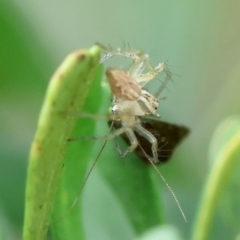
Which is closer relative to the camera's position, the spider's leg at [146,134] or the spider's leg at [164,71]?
the spider's leg at [146,134]

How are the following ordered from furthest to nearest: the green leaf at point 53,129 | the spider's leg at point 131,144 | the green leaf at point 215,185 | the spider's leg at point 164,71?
1. the spider's leg at point 164,71
2. the spider's leg at point 131,144
3. the green leaf at point 215,185
4. the green leaf at point 53,129

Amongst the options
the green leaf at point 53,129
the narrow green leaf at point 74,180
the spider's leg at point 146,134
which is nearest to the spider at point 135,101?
the spider's leg at point 146,134

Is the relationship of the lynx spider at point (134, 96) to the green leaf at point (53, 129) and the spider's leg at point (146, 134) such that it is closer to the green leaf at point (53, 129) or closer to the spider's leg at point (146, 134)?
the spider's leg at point (146, 134)

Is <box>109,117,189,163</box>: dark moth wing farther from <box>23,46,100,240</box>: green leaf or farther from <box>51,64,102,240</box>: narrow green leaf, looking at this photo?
<box>23,46,100,240</box>: green leaf

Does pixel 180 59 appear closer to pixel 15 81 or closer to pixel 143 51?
pixel 143 51

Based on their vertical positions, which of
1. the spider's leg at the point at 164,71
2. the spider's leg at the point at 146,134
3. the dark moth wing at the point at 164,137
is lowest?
the spider's leg at the point at 146,134

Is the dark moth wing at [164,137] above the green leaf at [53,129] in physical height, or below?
below
